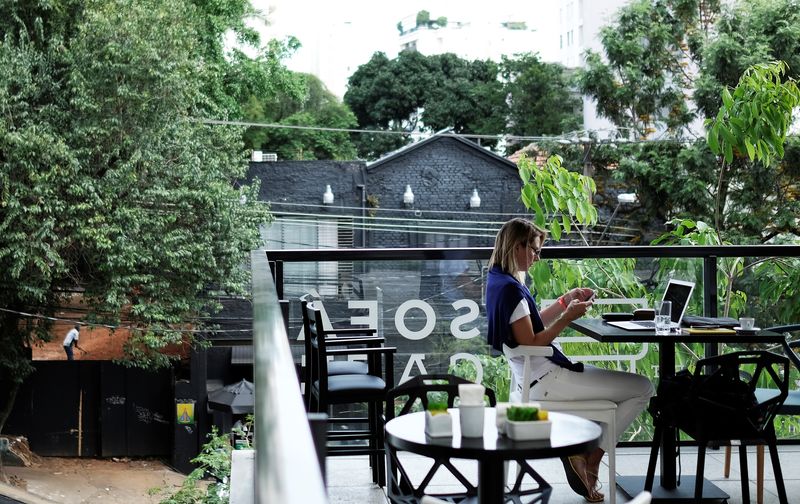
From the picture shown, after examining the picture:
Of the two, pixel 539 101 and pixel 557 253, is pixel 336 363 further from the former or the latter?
pixel 539 101

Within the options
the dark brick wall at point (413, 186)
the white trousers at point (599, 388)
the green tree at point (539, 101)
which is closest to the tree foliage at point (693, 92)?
the dark brick wall at point (413, 186)

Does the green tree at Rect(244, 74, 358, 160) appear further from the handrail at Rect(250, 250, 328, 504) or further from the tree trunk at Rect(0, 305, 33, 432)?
the handrail at Rect(250, 250, 328, 504)

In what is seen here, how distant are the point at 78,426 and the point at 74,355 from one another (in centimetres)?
318

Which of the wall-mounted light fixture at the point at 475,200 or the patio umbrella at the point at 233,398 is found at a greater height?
the wall-mounted light fixture at the point at 475,200

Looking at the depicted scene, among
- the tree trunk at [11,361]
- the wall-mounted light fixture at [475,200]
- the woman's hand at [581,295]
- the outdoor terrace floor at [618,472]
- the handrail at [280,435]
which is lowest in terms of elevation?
the tree trunk at [11,361]

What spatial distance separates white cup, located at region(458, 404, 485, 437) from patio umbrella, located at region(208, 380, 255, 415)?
718 inches

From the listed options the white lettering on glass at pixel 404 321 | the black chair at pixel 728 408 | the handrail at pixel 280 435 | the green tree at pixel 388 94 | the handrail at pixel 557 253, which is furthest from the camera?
the green tree at pixel 388 94

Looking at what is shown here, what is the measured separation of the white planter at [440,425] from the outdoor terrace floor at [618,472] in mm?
1423

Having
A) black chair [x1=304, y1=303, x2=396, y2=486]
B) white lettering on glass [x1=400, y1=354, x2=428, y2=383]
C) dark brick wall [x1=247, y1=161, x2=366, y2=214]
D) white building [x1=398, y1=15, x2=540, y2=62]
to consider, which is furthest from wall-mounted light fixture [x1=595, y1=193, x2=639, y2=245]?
white building [x1=398, y1=15, x2=540, y2=62]

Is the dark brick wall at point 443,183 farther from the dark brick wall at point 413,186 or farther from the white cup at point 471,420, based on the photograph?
the white cup at point 471,420

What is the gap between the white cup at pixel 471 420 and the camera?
262 cm

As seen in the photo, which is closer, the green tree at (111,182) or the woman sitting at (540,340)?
the woman sitting at (540,340)

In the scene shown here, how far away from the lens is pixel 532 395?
12.2 feet

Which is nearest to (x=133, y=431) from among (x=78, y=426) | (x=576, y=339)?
(x=78, y=426)
